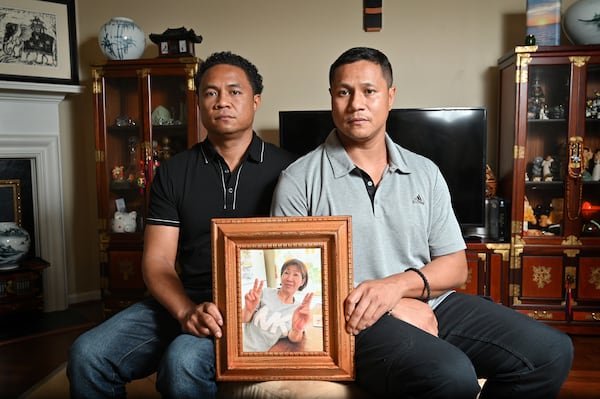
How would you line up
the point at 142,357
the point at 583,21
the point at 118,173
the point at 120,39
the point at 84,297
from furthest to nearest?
the point at 84,297 → the point at 118,173 → the point at 120,39 → the point at 583,21 → the point at 142,357

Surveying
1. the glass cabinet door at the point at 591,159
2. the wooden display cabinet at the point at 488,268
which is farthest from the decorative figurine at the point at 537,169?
the wooden display cabinet at the point at 488,268

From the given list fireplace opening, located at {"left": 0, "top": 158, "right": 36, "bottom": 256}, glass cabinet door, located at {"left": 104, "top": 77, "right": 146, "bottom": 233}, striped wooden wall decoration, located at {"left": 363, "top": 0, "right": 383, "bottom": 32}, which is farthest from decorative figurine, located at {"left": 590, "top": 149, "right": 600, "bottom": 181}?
fireplace opening, located at {"left": 0, "top": 158, "right": 36, "bottom": 256}

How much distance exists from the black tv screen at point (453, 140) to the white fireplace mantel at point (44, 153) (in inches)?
57.3

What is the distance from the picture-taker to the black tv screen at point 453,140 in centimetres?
286

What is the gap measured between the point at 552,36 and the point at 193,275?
92.5 inches

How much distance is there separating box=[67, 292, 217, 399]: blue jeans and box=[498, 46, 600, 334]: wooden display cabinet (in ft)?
6.60

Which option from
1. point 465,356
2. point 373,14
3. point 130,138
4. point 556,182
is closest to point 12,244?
point 130,138

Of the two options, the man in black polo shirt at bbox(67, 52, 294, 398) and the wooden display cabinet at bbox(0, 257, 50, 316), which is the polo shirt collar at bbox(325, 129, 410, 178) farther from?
the wooden display cabinet at bbox(0, 257, 50, 316)

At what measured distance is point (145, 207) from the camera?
10.1 feet

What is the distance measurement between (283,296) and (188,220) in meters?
0.52

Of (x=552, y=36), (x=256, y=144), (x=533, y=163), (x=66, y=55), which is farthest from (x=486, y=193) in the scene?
(x=66, y=55)

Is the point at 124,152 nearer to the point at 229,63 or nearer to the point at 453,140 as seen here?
the point at 229,63

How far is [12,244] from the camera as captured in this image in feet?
9.35

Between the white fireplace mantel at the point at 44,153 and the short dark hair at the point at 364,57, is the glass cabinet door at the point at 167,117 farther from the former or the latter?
the short dark hair at the point at 364,57
